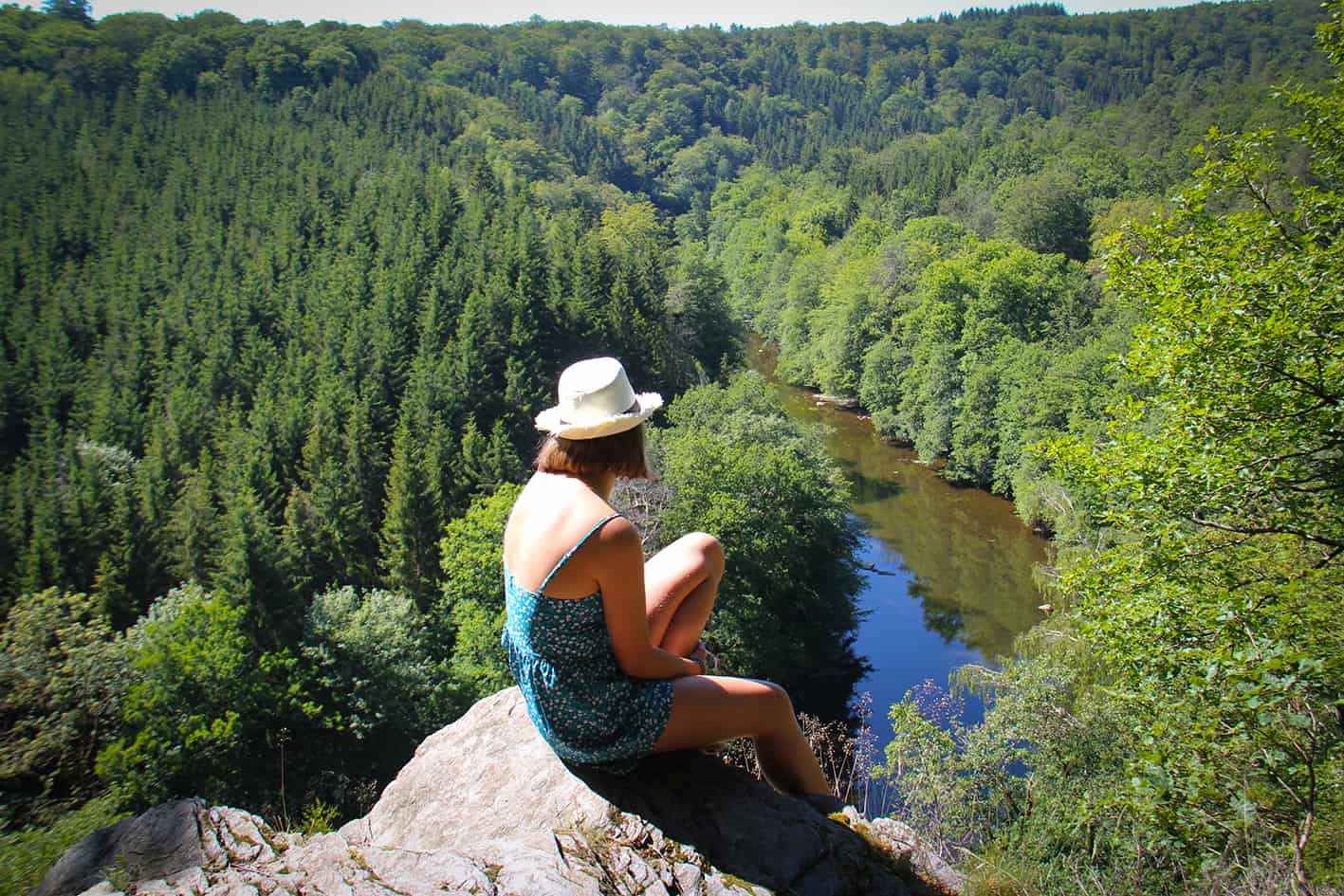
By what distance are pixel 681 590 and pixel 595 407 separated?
0.99 m

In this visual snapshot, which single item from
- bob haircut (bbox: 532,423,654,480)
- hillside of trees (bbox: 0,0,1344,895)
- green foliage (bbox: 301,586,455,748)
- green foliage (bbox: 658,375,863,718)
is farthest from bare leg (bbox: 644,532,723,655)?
green foliage (bbox: 301,586,455,748)

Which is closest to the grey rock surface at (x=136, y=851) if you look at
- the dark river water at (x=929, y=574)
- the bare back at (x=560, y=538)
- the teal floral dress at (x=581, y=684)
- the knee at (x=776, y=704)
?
the teal floral dress at (x=581, y=684)

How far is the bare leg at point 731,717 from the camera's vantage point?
3.64 m

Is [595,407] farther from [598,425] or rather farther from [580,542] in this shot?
[580,542]

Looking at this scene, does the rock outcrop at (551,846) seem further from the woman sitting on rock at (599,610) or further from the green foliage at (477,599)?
the green foliage at (477,599)

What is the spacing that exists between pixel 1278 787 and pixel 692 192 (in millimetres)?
135755

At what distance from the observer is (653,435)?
28.6 metres

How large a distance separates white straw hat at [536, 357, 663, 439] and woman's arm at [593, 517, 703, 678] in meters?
0.40

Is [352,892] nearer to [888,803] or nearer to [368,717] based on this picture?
[888,803]

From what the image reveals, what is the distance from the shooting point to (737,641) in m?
21.4

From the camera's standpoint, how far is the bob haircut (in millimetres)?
3484

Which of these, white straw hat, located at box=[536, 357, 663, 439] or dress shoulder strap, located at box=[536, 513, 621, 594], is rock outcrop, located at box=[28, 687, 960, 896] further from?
white straw hat, located at box=[536, 357, 663, 439]

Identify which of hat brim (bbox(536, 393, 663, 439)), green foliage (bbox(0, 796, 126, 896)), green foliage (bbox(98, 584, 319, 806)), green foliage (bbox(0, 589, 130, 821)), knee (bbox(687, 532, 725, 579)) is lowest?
green foliage (bbox(98, 584, 319, 806))

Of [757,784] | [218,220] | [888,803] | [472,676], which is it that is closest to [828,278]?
[218,220]
